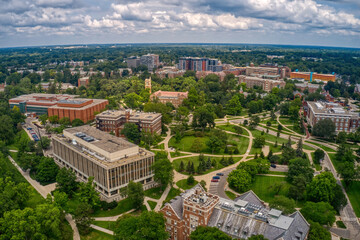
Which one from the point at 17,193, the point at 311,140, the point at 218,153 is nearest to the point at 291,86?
the point at 311,140

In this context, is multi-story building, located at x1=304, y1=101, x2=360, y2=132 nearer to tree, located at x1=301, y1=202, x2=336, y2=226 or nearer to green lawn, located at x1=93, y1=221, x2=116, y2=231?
tree, located at x1=301, y1=202, x2=336, y2=226

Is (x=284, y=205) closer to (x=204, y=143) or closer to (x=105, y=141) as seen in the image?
(x=105, y=141)

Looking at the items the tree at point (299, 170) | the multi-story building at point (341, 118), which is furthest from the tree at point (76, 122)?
the multi-story building at point (341, 118)

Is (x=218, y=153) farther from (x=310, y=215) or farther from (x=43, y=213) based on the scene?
(x=43, y=213)

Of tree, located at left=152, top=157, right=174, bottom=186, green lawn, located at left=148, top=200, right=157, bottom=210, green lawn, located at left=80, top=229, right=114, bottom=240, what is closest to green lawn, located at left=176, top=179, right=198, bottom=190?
tree, located at left=152, top=157, right=174, bottom=186

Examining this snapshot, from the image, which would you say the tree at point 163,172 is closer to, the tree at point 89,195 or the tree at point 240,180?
the tree at point 89,195

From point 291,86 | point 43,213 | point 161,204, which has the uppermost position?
point 291,86
